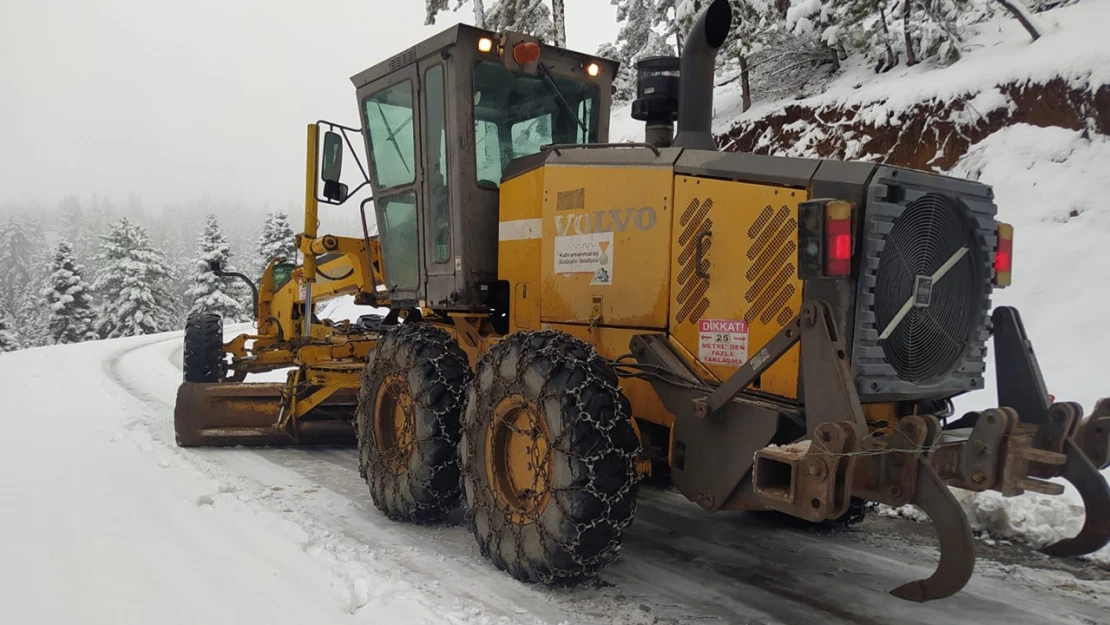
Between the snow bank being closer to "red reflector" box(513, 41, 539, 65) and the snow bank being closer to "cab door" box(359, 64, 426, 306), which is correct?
"red reflector" box(513, 41, 539, 65)

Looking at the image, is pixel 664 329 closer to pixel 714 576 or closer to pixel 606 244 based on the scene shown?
pixel 606 244

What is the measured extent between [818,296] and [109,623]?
332 centimetres

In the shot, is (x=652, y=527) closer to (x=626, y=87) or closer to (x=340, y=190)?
(x=340, y=190)

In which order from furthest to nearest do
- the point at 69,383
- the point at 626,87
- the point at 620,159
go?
the point at 626,87
the point at 69,383
the point at 620,159

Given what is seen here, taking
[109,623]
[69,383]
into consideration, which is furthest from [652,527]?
[69,383]

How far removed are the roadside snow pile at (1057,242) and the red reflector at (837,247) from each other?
12.7 feet

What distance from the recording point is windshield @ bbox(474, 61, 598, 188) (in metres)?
5.18

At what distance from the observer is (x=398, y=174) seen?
5809 mm

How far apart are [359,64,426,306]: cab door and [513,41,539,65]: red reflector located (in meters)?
0.78

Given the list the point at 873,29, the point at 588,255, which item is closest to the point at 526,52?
the point at 588,255

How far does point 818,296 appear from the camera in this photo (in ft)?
10.7

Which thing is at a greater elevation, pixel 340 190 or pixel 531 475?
pixel 340 190

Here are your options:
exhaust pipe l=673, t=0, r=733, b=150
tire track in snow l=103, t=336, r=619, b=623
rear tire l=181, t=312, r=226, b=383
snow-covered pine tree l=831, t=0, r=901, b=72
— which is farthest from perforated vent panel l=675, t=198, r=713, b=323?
snow-covered pine tree l=831, t=0, r=901, b=72

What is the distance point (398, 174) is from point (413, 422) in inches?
76.8
